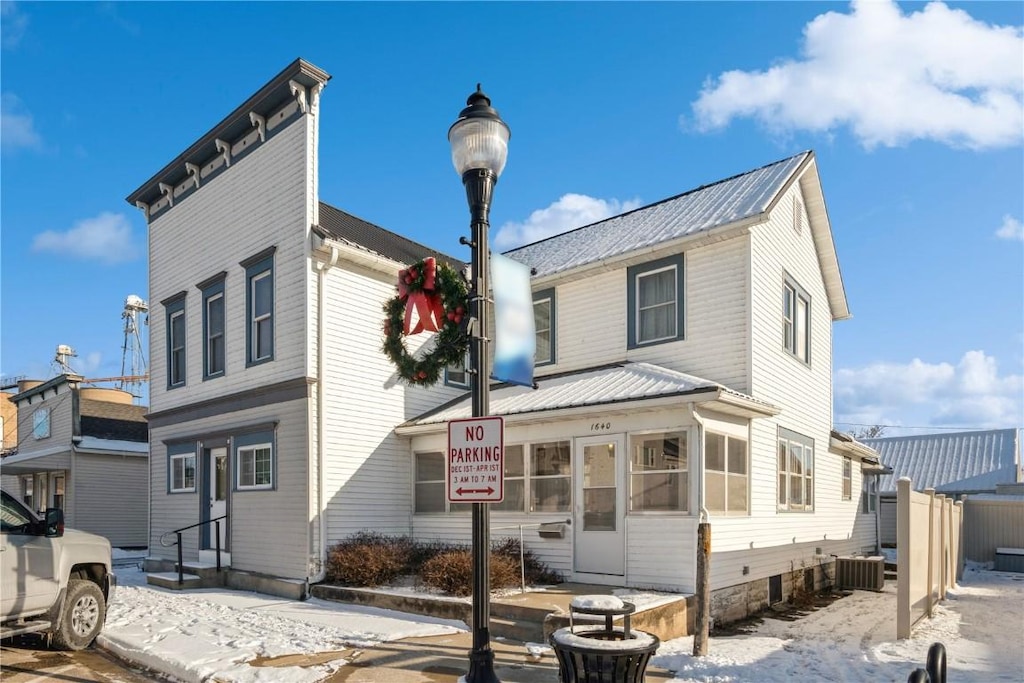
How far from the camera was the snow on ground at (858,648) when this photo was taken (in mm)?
8414

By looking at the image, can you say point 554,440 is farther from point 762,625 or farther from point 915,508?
point 915,508

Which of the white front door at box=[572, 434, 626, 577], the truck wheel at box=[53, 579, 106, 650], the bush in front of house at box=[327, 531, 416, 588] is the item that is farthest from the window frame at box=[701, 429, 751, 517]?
the truck wheel at box=[53, 579, 106, 650]

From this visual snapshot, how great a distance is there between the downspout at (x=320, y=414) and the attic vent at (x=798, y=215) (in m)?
9.40

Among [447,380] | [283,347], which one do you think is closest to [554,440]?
[447,380]

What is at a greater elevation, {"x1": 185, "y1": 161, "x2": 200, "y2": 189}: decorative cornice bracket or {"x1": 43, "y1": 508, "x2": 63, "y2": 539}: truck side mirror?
{"x1": 185, "y1": 161, "x2": 200, "y2": 189}: decorative cornice bracket

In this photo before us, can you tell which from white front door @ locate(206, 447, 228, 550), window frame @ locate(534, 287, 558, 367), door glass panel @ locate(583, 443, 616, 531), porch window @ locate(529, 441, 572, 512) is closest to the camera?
door glass panel @ locate(583, 443, 616, 531)

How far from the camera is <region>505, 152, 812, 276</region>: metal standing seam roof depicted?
48.2 ft

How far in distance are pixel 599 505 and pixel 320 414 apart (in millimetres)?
5267

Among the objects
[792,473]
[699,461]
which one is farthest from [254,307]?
[792,473]

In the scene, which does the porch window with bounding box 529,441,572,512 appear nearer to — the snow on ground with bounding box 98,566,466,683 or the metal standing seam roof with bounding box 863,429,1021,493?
the snow on ground with bounding box 98,566,466,683

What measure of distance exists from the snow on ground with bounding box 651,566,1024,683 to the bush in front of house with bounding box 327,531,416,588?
202 inches

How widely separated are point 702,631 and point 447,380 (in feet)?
31.5

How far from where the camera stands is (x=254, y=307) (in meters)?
16.2

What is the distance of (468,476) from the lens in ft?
20.7
